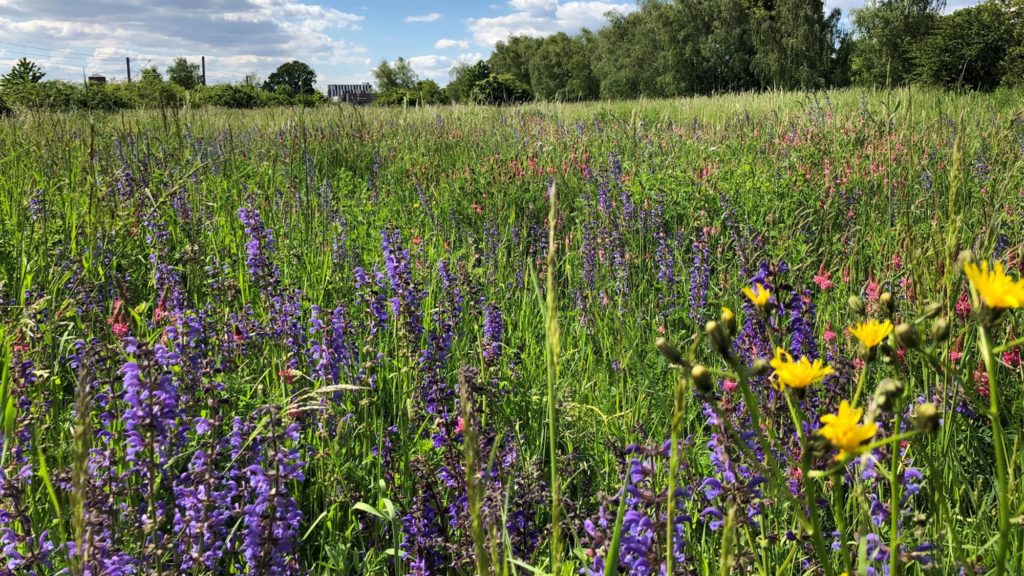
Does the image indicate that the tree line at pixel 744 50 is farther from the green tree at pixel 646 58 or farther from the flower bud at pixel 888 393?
the flower bud at pixel 888 393

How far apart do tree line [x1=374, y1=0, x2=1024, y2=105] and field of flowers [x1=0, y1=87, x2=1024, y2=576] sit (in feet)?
57.2

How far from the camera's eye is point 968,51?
12328mm

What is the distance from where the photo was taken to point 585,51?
60719mm

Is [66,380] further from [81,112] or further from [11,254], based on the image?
[81,112]

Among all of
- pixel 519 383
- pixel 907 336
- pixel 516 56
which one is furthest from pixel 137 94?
pixel 516 56

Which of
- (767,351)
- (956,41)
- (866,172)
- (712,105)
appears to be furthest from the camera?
(956,41)

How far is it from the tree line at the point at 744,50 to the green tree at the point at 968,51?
68 mm

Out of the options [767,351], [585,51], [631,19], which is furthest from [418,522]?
[585,51]

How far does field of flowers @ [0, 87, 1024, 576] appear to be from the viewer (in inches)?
42.0

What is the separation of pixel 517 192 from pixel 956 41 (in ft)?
62.4

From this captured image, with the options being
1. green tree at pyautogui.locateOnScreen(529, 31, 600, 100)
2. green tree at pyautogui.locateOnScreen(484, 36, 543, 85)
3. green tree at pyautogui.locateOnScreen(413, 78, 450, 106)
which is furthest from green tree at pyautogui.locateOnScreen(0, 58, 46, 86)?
green tree at pyautogui.locateOnScreen(484, 36, 543, 85)

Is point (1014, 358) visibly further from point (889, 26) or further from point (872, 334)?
point (889, 26)

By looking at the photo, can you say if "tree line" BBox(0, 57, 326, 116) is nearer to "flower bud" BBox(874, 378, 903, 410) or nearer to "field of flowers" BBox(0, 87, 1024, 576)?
"field of flowers" BBox(0, 87, 1024, 576)

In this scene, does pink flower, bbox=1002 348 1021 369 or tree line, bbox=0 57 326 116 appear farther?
tree line, bbox=0 57 326 116
